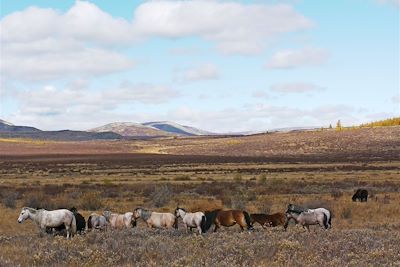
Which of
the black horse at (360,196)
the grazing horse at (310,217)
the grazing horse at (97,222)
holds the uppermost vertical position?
the grazing horse at (310,217)

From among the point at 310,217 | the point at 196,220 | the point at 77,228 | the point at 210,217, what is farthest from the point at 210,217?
the point at 77,228

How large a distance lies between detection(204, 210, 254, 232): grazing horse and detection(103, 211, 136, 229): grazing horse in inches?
118

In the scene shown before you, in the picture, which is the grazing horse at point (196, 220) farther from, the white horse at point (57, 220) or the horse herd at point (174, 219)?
the white horse at point (57, 220)

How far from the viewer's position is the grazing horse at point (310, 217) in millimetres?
17625

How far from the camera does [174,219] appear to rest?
59.6ft

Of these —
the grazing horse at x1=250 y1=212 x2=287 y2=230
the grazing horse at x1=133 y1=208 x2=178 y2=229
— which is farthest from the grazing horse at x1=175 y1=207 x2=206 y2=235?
the grazing horse at x1=250 y1=212 x2=287 y2=230

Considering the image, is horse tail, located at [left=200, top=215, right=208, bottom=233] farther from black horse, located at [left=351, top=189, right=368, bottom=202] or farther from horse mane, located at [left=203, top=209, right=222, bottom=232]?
black horse, located at [left=351, top=189, right=368, bottom=202]

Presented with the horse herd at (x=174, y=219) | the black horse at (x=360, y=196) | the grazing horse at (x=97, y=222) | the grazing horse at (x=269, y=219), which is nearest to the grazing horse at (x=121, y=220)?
the horse herd at (x=174, y=219)

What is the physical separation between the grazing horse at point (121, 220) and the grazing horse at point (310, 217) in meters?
5.57

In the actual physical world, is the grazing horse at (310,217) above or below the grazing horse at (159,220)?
above

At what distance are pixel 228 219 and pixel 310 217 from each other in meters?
2.81

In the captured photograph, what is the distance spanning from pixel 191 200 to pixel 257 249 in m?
17.6

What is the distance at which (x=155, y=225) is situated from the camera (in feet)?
59.8

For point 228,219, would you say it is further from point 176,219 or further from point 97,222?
point 97,222
